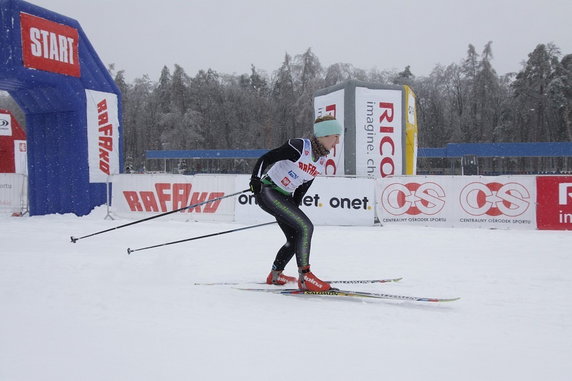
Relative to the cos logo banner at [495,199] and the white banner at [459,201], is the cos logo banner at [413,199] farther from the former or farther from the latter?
the cos logo banner at [495,199]

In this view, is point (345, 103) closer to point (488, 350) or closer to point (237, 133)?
point (488, 350)

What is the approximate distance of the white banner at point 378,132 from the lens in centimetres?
1350

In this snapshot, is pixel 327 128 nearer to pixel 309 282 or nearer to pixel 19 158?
pixel 309 282

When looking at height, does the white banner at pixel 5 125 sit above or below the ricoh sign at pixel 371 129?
above

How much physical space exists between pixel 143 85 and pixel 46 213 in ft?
153

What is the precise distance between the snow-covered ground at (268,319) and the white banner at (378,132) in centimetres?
Result: 680

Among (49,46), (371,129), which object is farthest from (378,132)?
(49,46)

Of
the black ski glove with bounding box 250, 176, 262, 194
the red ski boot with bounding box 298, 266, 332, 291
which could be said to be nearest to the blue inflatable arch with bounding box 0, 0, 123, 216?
the black ski glove with bounding box 250, 176, 262, 194

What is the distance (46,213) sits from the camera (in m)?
13.5

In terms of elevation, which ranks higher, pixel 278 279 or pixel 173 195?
pixel 173 195

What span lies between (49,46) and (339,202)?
9241 millimetres

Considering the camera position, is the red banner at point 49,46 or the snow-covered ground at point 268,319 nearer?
the snow-covered ground at point 268,319

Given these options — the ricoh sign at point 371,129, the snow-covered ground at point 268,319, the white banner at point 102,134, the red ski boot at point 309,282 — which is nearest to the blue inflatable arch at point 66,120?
the white banner at point 102,134

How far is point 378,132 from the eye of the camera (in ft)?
44.7
